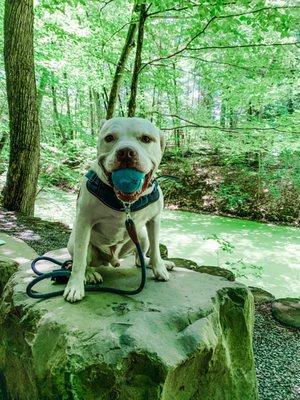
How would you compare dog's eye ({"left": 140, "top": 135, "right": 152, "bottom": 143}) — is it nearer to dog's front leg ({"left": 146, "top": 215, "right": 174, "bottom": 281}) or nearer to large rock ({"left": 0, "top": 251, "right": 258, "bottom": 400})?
dog's front leg ({"left": 146, "top": 215, "right": 174, "bottom": 281})

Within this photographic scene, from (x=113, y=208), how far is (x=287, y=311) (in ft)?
8.12

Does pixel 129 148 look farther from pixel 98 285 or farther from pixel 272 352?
pixel 272 352

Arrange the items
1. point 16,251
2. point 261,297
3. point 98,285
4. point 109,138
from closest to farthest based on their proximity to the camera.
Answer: point 109,138
point 98,285
point 16,251
point 261,297

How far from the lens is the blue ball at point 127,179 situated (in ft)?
4.59

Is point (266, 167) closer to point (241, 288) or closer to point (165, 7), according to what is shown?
point (165, 7)

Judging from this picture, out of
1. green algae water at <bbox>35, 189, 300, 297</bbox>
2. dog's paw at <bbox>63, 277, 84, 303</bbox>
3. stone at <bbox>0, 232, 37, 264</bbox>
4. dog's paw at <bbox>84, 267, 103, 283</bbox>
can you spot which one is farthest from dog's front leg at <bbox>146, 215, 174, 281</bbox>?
green algae water at <bbox>35, 189, 300, 297</bbox>

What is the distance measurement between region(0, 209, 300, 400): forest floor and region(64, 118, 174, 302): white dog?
1.08 m

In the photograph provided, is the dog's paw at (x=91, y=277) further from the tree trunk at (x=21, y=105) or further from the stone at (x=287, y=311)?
the tree trunk at (x=21, y=105)

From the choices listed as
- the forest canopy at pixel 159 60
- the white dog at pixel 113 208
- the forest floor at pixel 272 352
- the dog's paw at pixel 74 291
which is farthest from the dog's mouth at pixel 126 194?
the forest canopy at pixel 159 60

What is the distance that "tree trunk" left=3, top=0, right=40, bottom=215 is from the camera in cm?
472

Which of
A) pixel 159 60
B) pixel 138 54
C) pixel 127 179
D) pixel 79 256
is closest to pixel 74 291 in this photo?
pixel 79 256

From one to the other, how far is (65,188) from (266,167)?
7.97 metres

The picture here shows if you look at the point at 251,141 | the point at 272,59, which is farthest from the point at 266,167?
the point at 272,59

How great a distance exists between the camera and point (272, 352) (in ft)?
8.77
